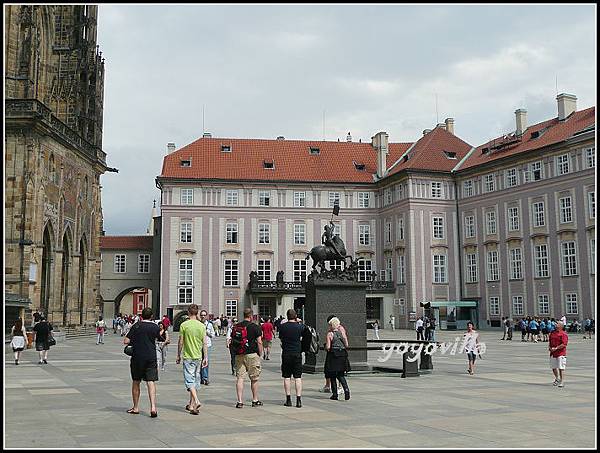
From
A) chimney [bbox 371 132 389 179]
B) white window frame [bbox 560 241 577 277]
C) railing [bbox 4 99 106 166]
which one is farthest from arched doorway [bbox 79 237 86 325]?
white window frame [bbox 560 241 577 277]

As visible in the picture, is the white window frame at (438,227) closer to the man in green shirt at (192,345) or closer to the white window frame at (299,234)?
the white window frame at (299,234)

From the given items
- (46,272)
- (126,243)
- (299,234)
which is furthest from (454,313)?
(126,243)

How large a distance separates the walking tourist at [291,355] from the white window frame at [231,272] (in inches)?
2053

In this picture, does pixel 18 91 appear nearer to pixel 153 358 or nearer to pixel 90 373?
pixel 90 373

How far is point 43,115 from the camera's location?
41500 millimetres

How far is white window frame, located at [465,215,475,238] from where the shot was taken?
6209 centimetres

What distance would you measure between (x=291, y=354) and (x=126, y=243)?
62.9 metres

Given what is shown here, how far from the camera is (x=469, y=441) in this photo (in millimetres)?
9016

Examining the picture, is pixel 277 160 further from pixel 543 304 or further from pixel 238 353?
pixel 238 353

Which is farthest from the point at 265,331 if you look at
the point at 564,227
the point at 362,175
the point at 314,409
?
the point at 362,175

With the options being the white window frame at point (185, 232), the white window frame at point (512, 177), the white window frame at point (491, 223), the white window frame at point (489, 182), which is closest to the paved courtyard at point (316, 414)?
the white window frame at point (512, 177)

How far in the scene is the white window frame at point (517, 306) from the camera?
2200 inches

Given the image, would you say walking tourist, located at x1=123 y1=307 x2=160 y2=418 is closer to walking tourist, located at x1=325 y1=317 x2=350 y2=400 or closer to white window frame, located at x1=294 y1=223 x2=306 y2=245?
walking tourist, located at x1=325 y1=317 x2=350 y2=400

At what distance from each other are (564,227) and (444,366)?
111 ft
